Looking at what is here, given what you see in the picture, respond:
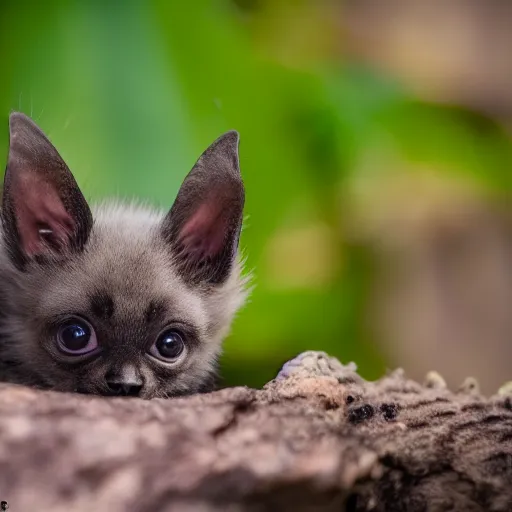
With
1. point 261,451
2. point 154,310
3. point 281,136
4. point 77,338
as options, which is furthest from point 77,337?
point 281,136

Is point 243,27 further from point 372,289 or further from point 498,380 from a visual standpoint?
point 498,380

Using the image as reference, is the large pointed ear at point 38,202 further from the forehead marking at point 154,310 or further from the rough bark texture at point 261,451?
the rough bark texture at point 261,451

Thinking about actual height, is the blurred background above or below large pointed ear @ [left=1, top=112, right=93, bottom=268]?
above

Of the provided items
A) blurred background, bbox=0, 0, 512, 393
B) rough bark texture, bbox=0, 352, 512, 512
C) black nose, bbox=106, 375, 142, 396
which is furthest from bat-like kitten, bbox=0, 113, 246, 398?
blurred background, bbox=0, 0, 512, 393

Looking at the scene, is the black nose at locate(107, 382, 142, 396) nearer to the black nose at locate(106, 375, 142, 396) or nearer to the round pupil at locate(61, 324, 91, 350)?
the black nose at locate(106, 375, 142, 396)

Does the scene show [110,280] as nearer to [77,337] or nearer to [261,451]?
[77,337]

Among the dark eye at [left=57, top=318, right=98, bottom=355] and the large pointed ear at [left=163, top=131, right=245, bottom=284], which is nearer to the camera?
the dark eye at [left=57, top=318, right=98, bottom=355]

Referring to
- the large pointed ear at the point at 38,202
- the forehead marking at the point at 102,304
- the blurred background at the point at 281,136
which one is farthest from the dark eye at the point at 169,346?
the blurred background at the point at 281,136
